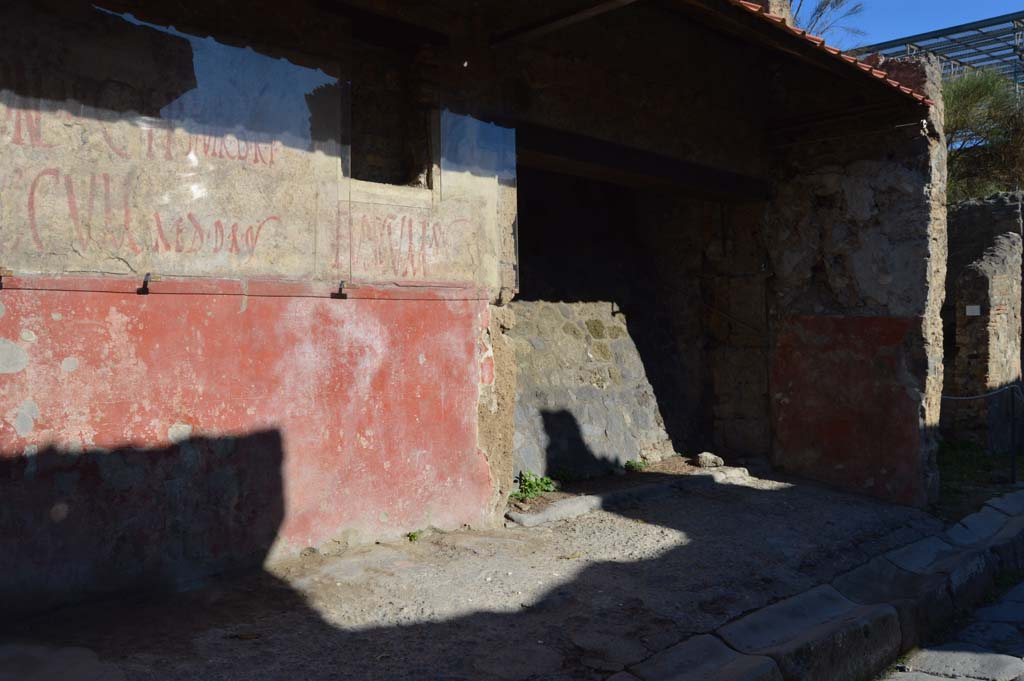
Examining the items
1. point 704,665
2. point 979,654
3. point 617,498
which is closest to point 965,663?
point 979,654

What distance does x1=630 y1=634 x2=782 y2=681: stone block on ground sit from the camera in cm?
347

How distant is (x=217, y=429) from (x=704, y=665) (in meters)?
2.40

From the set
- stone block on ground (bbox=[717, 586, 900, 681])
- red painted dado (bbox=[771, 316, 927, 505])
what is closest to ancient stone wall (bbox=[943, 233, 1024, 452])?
red painted dado (bbox=[771, 316, 927, 505])

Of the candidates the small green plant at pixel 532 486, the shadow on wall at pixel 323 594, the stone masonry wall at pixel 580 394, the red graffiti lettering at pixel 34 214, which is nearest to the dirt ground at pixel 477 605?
the shadow on wall at pixel 323 594

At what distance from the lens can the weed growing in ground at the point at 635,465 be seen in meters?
7.10

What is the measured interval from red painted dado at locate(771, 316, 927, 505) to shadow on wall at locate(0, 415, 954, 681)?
226 centimetres

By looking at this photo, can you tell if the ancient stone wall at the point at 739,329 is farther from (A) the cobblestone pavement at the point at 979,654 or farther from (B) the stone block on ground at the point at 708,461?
(A) the cobblestone pavement at the point at 979,654

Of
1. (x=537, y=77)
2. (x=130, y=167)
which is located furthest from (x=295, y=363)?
(x=537, y=77)

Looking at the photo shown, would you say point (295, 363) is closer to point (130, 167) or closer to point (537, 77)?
point (130, 167)

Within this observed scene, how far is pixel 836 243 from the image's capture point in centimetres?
720

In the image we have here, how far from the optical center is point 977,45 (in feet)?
63.5

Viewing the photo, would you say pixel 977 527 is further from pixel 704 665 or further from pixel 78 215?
pixel 78 215

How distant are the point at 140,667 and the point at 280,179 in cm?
231

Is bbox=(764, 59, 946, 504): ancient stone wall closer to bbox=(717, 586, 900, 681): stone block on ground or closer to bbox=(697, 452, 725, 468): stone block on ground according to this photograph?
bbox=(697, 452, 725, 468): stone block on ground
